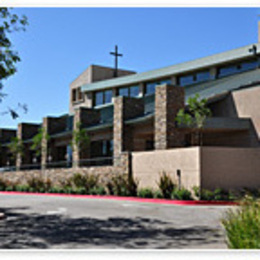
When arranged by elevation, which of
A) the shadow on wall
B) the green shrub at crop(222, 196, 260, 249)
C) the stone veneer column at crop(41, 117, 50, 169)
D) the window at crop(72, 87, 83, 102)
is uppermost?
the window at crop(72, 87, 83, 102)

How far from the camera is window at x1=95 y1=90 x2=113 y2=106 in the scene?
42312 mm

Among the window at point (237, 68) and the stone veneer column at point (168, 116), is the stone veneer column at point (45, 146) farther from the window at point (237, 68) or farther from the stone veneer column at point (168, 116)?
the window at point (237, 68)

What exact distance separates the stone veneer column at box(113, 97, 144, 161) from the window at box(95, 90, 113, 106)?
45.4 feet

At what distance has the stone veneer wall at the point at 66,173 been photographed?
984 inches

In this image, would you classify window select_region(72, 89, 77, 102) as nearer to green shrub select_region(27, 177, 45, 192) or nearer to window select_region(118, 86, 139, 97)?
window select_region(118, 86, 139, 97)

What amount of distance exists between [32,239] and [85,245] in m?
1.55

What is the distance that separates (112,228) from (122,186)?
1205 centimetres

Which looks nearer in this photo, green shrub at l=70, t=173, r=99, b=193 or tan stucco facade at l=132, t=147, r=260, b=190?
tan stucco facade at l=132, t=147, r=260, b=190

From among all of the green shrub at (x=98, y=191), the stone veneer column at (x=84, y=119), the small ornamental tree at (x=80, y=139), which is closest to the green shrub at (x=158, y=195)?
the green shrub at (x=98, y=191)

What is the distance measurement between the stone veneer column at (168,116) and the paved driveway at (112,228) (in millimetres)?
7838

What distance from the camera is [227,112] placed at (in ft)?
86.9

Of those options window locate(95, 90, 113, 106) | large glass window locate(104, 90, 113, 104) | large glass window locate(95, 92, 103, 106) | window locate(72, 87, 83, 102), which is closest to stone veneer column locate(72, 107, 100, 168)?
large glass window locate(104, 90, 113, 104)

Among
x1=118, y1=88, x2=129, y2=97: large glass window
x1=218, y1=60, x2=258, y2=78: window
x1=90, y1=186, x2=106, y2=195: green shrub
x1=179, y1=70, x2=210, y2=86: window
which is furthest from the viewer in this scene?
x1=118, y1=88, x2=129, y2=97: large glass window

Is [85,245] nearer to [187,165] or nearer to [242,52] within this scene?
[187,165]
